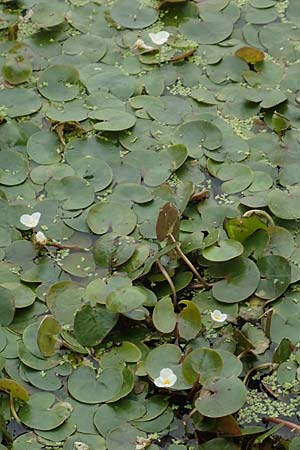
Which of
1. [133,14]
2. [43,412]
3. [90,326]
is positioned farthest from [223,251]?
[133,14]

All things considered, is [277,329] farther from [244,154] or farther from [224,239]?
[244,154]

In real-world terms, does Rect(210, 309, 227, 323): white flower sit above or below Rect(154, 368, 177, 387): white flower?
above

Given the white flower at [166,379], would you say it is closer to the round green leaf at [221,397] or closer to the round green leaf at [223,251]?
the round green leaf at [221,397]

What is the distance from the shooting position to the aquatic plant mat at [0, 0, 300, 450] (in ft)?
7.53

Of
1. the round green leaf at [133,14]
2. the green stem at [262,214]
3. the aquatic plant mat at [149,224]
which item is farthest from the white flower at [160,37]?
the green stem at [262,214]

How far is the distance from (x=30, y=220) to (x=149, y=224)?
1.13ft

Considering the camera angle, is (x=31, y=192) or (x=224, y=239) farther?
(x=31, y=192)

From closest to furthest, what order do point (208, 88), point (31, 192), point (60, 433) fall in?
point (60, 433)
point (31, 192)
point (208, 88)

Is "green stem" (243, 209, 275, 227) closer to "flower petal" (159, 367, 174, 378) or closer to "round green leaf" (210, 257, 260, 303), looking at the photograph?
"round green leaf" (210, 257, 260, 303)

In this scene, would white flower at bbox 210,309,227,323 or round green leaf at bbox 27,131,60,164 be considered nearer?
white flower at bbox 210,309,227,323

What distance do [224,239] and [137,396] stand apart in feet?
1.82

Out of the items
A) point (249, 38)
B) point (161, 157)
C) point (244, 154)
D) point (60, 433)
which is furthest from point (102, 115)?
point (60, 433)

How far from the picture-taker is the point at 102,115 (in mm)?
3008

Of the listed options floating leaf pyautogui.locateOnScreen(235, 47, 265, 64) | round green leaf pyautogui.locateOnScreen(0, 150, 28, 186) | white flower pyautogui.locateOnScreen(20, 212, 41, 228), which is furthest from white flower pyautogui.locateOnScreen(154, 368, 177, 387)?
floating leaf pyautogui.locateOnScreen(235, 47, 265, 64)
